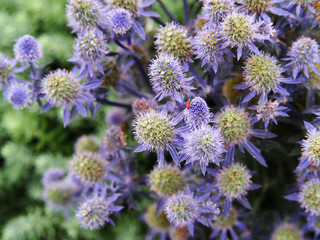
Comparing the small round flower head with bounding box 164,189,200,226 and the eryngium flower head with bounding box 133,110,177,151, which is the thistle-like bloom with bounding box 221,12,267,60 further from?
the small round flower head with bounding box 164,189,200,226

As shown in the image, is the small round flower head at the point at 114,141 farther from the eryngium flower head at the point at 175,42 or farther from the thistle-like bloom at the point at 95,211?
the eryngium flower head at the point at 175,42

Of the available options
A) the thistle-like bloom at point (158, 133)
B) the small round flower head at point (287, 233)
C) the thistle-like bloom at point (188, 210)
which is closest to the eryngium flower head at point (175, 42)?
the thistle-like bloom at point (158, 133)

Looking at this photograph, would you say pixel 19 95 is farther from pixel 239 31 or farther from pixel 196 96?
pixel 239 31

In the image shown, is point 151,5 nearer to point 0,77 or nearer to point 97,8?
point 97,8

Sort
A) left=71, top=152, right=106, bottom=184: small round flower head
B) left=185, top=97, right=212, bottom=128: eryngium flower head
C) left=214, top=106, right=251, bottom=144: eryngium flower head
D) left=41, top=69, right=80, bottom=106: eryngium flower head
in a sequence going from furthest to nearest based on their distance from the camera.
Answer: left=71, top=152, right=106, bottom=184: small round flower head
left=41, top=69, right=80, bottom=106: eryngium flower head
left=214, top=106, right=251, bottom=144: eryngium flower head
left=185, top=97, right=212, bottom=128: eryngium flower head

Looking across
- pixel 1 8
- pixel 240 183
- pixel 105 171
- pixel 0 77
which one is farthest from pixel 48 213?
pixel 1 8

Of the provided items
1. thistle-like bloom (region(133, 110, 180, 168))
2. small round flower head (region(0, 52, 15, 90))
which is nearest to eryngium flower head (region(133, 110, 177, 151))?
thistle-like bloom (region(133, 110, 180, 168))

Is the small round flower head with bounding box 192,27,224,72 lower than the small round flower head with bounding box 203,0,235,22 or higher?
lower
